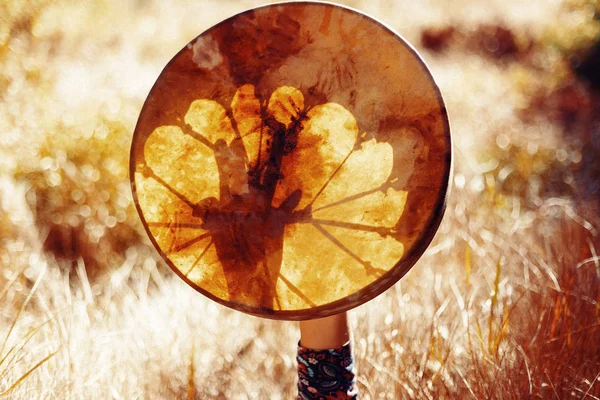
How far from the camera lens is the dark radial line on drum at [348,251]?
95cm

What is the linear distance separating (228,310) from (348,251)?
1.55 meters

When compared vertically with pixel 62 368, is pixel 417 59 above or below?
above

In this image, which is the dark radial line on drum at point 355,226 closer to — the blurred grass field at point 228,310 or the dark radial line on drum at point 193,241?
the dark radial line on drum at point 193,241

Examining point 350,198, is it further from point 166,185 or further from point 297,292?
point 166,185

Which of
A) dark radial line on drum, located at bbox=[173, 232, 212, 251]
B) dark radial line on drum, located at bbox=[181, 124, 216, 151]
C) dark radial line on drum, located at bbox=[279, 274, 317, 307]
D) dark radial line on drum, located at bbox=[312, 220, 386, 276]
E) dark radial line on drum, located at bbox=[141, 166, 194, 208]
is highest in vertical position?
dark radial line on drum, located at bbox=[181, 124, 216, 151]

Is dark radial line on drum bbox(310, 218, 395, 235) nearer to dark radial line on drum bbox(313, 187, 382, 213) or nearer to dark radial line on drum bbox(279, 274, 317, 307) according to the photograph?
dark radial line on drum bbox(313, 187, 382, 213)

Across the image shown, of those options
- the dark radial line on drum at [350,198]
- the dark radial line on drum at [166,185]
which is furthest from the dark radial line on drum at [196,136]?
the dark radial line on drum at [350,198]

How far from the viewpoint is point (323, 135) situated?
100 cm

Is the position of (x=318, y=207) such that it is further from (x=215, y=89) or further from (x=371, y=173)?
(x=215, y=89)

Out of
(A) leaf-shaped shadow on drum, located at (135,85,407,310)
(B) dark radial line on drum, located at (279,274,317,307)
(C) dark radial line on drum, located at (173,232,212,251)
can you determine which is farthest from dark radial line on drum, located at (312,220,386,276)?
(C) dark radial line on drum, located at (173,232,212,251)

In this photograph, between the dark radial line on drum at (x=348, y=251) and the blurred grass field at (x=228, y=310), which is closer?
the dark radial line on drum at (x=348, y=251)

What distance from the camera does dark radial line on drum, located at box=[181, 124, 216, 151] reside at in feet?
3.39

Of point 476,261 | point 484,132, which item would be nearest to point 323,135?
point 476,261

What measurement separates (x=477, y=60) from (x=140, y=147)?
5808mm
